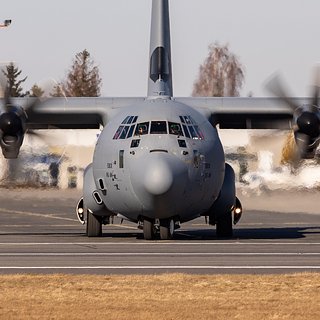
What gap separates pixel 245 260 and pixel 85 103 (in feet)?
35.7

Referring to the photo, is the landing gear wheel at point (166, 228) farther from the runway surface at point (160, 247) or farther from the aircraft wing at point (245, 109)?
the aircraft wing at point (245, 109)

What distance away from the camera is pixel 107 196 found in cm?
2827

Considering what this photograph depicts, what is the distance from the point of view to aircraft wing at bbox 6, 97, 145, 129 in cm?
3119

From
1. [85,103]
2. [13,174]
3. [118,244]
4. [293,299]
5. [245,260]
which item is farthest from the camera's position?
[13,174]

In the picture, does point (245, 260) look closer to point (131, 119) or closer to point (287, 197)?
point (131, 119)

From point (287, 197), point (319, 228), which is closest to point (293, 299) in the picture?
point (319, 228)

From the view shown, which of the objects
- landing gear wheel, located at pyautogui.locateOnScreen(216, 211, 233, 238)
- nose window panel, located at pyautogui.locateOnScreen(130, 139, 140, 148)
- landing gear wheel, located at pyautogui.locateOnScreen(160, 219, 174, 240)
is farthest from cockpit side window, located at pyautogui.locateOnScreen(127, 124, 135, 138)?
landing gear wheel, located at pyautogui.locateOnScreen(216, 211, 233, 238)

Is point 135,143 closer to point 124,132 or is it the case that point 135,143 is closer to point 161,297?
point 124,132

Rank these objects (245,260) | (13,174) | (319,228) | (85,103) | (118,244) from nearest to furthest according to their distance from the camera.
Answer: (245,260), (118,244), (85,103), (319,228), (13,174)

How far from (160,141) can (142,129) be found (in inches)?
29.3

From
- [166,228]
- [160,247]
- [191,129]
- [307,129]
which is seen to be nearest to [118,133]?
[191,129]

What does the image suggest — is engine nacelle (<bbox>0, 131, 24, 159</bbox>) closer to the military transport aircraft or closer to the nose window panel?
the military transport aircraft

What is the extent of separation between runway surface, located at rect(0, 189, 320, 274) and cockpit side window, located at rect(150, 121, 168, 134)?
8.07ft

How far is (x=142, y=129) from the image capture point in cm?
2734
